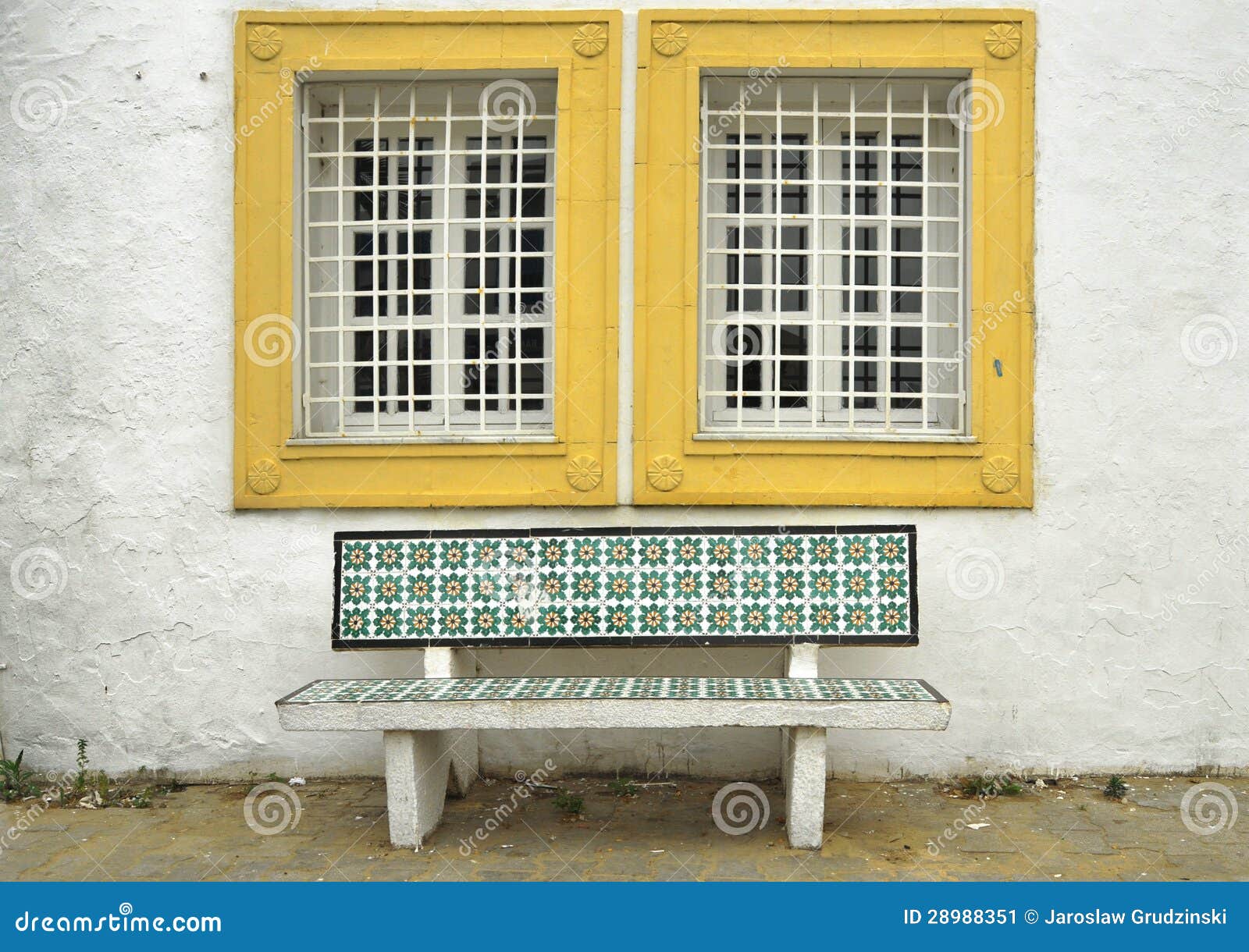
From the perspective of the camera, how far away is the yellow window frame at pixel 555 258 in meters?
6.11

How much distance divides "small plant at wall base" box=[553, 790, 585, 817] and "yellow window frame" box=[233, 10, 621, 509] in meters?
1.36

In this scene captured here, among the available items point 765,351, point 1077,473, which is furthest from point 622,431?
point 1077,473

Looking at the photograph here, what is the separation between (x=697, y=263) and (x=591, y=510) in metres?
1.28

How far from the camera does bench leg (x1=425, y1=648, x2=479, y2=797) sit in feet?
18.8

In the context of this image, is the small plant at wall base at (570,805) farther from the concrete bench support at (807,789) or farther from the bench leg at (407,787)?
the concrete bench support at (807,789)

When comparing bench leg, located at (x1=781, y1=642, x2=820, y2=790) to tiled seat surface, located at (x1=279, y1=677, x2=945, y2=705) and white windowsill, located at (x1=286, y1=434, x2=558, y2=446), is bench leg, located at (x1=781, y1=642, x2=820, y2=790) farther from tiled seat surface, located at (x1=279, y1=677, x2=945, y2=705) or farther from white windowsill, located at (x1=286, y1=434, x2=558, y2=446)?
white windowsill, located at (x1=286, y1=434, x2=558, y2=446)

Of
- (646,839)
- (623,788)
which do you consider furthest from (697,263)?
(646,839)

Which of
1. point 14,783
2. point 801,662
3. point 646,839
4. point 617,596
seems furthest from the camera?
point 14,783

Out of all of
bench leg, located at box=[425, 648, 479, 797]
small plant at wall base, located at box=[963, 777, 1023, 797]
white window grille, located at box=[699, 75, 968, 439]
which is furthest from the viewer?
white window grille, located at box=[699, 75, 968, 439]

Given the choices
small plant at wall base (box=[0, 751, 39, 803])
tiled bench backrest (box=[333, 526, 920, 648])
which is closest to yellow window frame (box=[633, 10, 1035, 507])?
tiled bench backrest (box=[333, 526, 920, 648])

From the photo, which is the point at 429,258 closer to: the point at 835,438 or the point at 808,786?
the point at 835,438

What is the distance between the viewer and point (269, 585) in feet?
20.3

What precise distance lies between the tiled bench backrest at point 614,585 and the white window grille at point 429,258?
776 millimetres

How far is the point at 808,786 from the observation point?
5.06 m
